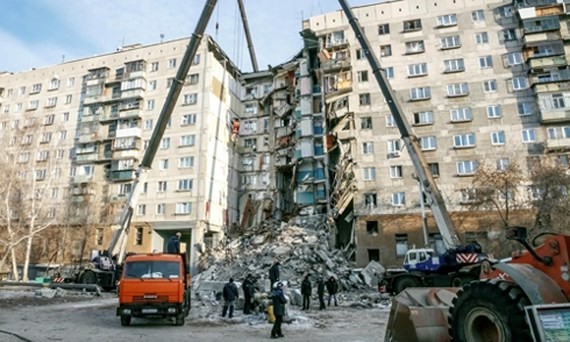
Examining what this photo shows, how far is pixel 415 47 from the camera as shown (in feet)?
121

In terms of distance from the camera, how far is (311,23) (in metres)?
40.9

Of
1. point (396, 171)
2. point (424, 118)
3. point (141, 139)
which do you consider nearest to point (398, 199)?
point (396, 171)

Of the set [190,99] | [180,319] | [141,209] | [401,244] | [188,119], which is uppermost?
[190,99]

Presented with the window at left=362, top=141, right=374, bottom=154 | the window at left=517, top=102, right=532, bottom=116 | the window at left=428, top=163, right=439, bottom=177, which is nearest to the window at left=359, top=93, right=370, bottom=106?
the window at left=362, top=141, right=374, bottom=154

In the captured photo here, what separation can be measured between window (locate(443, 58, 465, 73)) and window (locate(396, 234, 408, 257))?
1588 centimetres

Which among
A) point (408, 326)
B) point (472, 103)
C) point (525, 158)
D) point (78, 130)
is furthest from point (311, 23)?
point (408, 326)

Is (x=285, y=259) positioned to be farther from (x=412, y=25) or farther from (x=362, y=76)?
(x=412, y=25)

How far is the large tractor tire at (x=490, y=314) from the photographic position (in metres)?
5.31

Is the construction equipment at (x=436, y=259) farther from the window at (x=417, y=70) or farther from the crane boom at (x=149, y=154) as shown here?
the crane boom at (x=149, y=154)

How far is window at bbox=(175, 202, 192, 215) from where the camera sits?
4084cm

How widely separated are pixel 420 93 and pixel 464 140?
5.87 metres

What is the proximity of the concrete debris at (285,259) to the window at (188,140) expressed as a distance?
39.0ft

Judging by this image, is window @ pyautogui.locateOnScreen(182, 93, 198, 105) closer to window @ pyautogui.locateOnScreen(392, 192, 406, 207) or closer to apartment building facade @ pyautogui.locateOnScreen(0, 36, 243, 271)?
apartment building facade @ pyautogui.locateOnScreen(0, 36, 243, 271)

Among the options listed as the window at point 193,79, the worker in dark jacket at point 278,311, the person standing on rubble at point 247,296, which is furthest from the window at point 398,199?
the window at point 193,79
